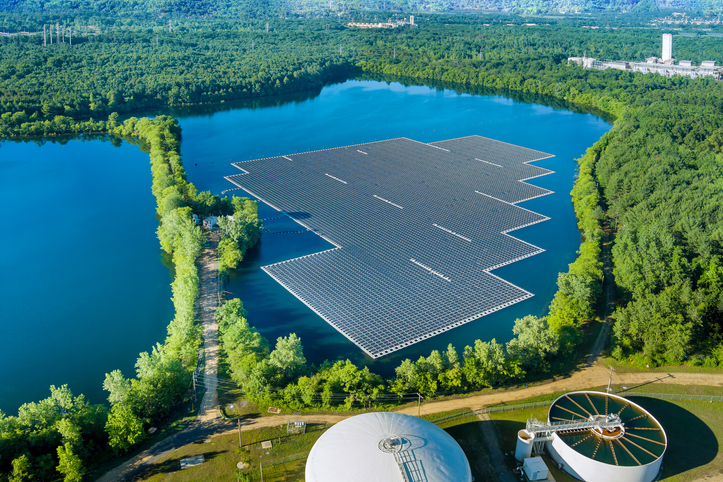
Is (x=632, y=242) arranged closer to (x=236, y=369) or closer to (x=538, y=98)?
(x=236, y=369)

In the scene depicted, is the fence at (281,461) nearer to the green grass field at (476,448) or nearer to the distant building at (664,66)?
the green grass field at (476,448)

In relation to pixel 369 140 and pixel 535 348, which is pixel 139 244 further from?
pixel 369 140

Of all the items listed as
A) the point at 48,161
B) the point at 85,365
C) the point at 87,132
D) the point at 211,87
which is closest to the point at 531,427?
the point at 85,365

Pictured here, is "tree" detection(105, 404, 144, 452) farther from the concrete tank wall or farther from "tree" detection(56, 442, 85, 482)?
the concrete tank wall

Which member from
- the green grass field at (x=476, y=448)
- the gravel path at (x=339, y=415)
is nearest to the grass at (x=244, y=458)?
the green grass field at (x=476, y=448)

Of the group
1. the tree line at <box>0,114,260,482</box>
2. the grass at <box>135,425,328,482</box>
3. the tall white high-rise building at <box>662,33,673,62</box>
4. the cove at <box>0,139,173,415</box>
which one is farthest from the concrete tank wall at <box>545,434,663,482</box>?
the tall white high-rise building at <box>662,33,673,62</box>

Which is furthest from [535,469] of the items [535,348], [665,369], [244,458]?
[244,458]
